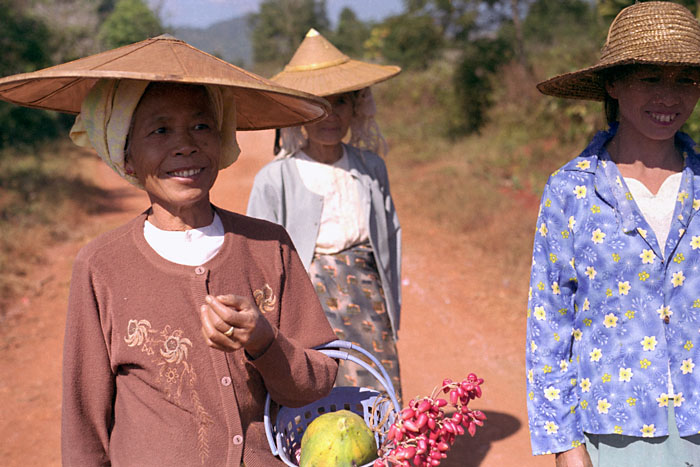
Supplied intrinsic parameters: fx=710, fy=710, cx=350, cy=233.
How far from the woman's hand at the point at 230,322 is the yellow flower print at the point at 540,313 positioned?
0.99m

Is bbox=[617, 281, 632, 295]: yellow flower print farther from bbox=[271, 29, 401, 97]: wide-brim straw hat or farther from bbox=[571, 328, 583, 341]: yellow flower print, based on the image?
bbox=[271, 29, 401, 97]: wide-brim straw hat

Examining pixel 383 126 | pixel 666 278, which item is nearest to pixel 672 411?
pixel 666 278

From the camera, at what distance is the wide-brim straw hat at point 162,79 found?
67.4 inches

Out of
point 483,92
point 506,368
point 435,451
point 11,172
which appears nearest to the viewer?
point 435,451

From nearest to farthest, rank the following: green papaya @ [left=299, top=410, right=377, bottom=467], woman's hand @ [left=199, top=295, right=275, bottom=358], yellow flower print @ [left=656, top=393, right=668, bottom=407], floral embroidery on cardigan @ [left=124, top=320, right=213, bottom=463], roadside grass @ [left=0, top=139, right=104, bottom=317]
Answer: woman's hand @ [left=199, top=295, right=275, bottom=358] → green papaya @ [left=299, top=410, right=377, bottom=467] → floral embroidery on cardigan @ [left=124, top=320, right=213, bottom=463] → yellow flower print @ [left=656, top=393, right=668, bottom=407] → roadside grass @ [left=0, top=139, right=104, bottom=317]

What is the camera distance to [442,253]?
8539 mm

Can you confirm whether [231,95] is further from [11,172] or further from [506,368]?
[11,172]

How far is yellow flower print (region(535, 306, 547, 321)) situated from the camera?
7.57ft

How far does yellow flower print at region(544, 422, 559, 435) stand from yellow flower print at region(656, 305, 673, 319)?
0.48 m

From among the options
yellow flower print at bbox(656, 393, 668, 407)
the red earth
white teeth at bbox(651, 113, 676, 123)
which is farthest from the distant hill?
the red earth

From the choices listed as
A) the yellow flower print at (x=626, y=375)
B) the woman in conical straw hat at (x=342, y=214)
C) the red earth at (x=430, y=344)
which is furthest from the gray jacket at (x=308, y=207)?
the yellow flower print at (x=626, y=375)

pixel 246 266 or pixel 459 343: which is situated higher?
pixel 246 266

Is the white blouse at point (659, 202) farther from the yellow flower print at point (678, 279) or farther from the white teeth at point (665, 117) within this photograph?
the white teeth at point (665, 117)

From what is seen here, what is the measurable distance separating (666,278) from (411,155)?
12624 millimetres
